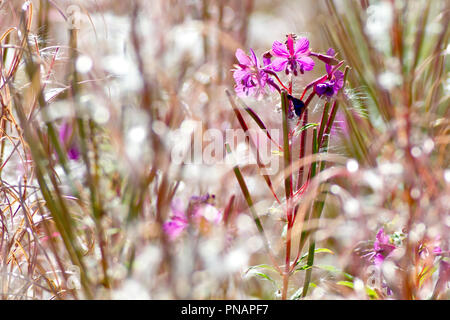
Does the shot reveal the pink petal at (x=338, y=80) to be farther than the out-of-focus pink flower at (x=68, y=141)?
No

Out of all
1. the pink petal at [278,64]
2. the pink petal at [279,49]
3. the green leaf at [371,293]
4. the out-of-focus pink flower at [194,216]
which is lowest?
the green leaf at [371,293]

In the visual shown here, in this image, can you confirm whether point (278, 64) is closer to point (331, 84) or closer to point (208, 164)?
point (331, 84)

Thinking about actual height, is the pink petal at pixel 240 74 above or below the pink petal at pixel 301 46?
below

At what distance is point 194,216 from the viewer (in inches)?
31.2

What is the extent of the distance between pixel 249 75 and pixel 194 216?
0.28m

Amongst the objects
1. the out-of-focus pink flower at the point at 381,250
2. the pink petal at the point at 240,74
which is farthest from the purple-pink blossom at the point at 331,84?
the out-of-focus pink flower at the point at 381,250

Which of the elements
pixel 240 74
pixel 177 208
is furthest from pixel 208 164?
pixel 240 74

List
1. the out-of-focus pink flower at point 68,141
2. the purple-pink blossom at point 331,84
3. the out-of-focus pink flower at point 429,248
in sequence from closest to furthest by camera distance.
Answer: the purple-pink blossom at point 331,84, the out-of-focus pink flower at point 429,248, the out-of-focus pink flower at point 68,141

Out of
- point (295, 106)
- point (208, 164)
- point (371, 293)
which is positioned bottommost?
point (371, 293)

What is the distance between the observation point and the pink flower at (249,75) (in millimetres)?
646

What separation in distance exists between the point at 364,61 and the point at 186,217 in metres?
0.59

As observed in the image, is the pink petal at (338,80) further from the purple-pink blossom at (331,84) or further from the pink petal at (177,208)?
the pink petal at (177,208)

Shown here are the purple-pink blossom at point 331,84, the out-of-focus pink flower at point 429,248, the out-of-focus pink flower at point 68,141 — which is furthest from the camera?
the out-of-focus pink flower at point 68,141
